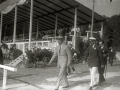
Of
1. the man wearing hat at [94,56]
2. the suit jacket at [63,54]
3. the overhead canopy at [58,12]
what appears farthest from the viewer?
the overhead canopy at [58,12]

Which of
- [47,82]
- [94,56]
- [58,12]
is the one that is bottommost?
[47,82]

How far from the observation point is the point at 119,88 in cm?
790

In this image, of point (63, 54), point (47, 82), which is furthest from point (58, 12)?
point (63, 54)

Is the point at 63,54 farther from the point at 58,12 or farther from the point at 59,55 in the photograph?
the point at 58,12

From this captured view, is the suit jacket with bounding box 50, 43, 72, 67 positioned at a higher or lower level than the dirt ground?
higher

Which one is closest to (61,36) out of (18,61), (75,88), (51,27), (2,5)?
(75,88)

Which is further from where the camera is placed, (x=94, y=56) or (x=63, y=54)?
(x=94, y=56)

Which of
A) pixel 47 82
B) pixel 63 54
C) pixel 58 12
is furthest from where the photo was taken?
pixel 58 12

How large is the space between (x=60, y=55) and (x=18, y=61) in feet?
29.9

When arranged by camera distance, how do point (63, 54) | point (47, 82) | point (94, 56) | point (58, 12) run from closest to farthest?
point (63, 54) → point (94, 56) → point (47, 82) → point (58, 12)

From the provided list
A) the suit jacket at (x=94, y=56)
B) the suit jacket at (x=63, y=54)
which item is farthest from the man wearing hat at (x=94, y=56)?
the suit jacket at (x=63, y=54)

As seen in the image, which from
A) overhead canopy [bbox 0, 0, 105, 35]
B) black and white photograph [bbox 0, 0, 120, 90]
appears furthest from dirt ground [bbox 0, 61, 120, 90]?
overhead canopy [bbox 0, 0, 105, 35]

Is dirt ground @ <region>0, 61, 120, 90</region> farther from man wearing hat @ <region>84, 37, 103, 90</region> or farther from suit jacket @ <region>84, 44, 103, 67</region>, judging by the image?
suit jacket @ <region>84, 44, 103, 67</region>

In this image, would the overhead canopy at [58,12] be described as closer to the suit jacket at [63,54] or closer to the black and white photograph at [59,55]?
the black and white photograph at [59,55]
